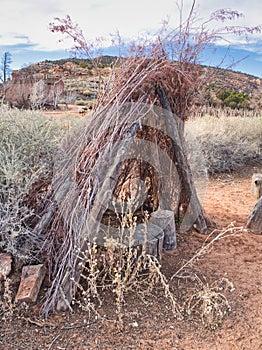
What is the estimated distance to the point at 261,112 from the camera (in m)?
10.8

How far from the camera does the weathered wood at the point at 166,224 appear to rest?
3.34 meters

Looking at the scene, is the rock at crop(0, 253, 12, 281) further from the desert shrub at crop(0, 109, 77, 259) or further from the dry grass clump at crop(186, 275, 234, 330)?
the dry grass clump at crop(186, 275, 234, 330)

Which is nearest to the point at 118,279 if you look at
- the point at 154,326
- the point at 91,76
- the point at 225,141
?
the point at 154,326

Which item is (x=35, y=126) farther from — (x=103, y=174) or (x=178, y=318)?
(x=178, y=318)

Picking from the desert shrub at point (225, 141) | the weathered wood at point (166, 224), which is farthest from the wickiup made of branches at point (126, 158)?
the desert shrub at point (225, 141)

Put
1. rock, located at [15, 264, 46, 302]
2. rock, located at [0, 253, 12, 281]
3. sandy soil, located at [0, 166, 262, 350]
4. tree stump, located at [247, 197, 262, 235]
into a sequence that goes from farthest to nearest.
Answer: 1. tree stump, located at [247, 197, 262, 235]
2. rock, located at [0, 253, 12, 281]
3. rock, located at [15, 264, 46, 302]
4. sandy soil, located at [0, 166, 262, 350]

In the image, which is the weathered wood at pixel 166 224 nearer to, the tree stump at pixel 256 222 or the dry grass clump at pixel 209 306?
the dry grass clump at pixel 209 306

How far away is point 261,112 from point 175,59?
7967 millimetres

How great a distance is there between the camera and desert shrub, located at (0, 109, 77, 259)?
2.92m

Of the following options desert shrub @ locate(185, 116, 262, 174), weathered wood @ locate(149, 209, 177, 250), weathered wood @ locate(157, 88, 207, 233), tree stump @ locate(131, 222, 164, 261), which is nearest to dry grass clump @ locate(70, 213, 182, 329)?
tree stump @ locate(131, 222, 164, 261)

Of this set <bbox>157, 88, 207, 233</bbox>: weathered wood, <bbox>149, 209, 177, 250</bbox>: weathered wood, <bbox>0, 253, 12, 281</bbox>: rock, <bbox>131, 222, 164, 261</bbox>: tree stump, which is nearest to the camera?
<bbox>0, 253, 12, 281</bbox>: rock

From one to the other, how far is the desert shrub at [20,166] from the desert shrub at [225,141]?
3657mm

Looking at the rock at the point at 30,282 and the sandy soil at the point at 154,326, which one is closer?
the sandy soil at the point at 154,326

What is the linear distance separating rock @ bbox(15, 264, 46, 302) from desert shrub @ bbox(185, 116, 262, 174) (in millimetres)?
4776
